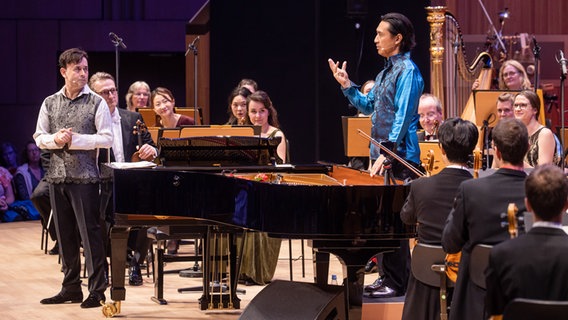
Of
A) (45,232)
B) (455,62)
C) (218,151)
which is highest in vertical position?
(455,62)

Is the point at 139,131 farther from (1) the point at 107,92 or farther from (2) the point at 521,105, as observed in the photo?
(2) the point at 521,105

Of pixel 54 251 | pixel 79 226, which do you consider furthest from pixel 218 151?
pixel 54 251

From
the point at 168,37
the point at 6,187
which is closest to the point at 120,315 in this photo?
the point at 6,187

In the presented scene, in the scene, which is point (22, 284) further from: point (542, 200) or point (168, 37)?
point (168, 37)

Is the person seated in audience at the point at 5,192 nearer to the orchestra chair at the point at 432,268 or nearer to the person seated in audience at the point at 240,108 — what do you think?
the person seated in audience at the point at 240,108

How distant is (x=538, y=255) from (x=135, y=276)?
4.29m

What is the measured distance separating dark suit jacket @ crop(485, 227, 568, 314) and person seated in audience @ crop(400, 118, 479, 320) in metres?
1.19

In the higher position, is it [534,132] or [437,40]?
[437,40]

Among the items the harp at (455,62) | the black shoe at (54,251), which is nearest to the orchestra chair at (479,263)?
the harp at (455,62)

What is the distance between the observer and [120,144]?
6.60m

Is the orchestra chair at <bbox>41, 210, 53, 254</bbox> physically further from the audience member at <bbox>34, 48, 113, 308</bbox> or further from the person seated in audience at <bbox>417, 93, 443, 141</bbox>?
the person seated in audience at <bbox>417, 93, 443, 141</bbox>

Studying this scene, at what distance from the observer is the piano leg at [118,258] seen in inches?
219

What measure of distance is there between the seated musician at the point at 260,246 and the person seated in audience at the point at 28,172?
4.44m

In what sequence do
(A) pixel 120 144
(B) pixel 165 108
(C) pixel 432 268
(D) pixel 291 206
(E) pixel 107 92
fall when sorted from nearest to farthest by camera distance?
(C) pixel 432 268 → (D) pixel 291 206 → (A) pixel 120 144 → (E) pixel 107 92 → (B) pixel 165 108
